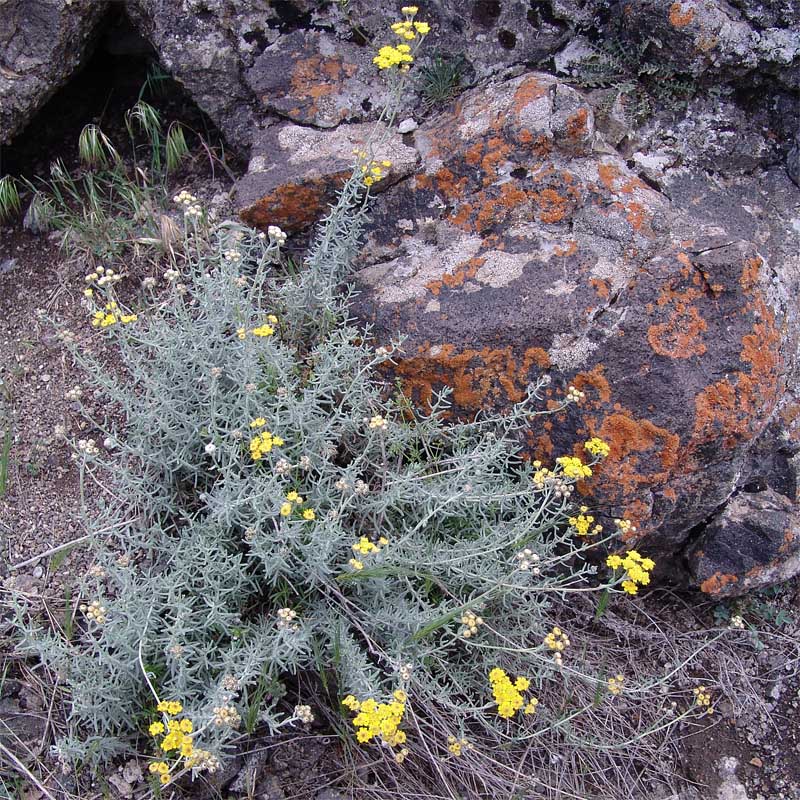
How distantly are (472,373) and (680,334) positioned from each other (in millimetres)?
850

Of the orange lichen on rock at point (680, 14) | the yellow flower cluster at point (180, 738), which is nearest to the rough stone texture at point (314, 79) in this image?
the orange lichen on rock at point (680, 14)

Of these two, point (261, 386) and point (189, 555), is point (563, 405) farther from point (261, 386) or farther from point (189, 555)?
point (189, 555)

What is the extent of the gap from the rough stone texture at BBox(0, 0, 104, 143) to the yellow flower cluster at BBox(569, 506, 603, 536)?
3328mm

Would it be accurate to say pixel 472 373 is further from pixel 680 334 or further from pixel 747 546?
pixel 747 546

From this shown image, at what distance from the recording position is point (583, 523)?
3088 mm

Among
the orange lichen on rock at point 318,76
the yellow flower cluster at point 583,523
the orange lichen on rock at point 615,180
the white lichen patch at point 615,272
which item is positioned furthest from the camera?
the orange lichen on rock at point 318,76

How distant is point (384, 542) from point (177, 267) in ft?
6.51

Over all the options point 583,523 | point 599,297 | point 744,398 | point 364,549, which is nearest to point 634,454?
point 583,523

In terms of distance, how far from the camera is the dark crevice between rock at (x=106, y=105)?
4.45 m

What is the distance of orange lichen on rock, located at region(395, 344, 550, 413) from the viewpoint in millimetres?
3314

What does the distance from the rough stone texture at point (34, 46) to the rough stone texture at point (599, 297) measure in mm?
1892

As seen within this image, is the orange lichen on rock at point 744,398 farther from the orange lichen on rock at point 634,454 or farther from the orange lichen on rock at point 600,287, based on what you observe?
the orange lichen on rock at point 600,287

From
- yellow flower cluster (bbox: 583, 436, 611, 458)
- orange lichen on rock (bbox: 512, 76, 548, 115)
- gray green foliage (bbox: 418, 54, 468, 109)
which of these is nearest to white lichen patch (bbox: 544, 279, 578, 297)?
yellow flower cluster (bbox: 583, 436, 611, 458)

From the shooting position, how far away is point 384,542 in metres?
2.79
